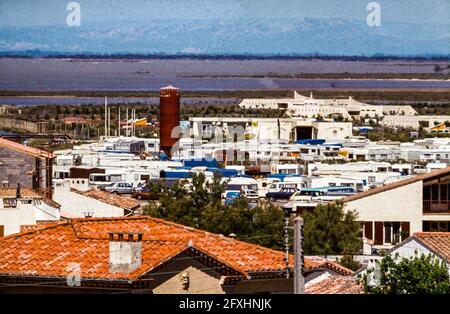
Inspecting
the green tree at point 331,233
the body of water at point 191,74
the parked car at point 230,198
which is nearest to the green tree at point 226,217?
the green tree at point 331,233

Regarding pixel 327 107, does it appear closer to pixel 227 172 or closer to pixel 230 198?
pixel 227 172

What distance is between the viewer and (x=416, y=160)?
46.2m

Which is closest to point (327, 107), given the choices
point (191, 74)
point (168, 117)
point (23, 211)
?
point (168, 117)

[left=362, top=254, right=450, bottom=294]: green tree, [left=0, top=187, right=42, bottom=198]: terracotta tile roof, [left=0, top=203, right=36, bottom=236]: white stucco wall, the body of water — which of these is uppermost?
the body of water

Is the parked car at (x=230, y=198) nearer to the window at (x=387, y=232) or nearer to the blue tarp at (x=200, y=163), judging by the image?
the window at (x=387, y=232)

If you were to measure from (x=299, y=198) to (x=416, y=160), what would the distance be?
16521mm

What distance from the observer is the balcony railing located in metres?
19.8

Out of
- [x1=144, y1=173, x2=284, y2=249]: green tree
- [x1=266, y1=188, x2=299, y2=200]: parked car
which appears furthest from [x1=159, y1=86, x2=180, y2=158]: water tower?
[x1=144, y1=173, x2=284, y2=249]: green tree

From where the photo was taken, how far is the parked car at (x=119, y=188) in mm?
32844

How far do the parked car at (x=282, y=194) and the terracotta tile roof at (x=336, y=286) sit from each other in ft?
67.4

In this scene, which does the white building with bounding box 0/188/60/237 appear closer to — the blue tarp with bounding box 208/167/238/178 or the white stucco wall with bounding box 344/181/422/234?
the white stucco wall with bounding box 344/181/422/234

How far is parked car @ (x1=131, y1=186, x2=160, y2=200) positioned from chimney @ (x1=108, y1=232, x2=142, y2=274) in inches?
643

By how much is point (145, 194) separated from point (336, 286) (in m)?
18.9

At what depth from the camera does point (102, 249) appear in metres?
9.92
